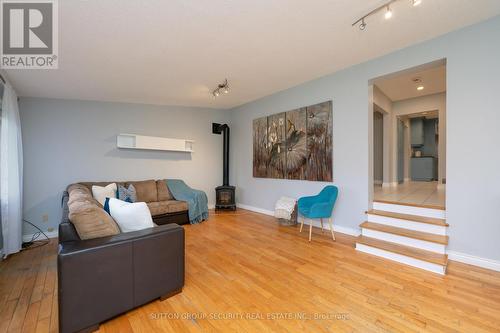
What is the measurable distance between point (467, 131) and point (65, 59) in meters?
5.04

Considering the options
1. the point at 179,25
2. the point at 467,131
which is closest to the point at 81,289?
the point at 179,25

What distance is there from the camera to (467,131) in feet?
8.41

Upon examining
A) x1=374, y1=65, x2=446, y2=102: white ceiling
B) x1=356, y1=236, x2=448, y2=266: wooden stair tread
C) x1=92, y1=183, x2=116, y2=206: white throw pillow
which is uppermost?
x1=374, y1=65, x2=446, y2=102: white ceiling

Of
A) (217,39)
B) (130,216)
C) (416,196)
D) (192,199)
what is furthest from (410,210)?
(192,199)

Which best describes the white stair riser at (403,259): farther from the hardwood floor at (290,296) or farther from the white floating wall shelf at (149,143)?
the white floating wall shelf at (149,143)

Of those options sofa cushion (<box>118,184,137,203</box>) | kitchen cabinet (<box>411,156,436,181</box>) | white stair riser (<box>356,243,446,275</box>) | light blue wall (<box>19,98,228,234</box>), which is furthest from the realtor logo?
kitchen cabinet (<box>411,156,436,181</box>)

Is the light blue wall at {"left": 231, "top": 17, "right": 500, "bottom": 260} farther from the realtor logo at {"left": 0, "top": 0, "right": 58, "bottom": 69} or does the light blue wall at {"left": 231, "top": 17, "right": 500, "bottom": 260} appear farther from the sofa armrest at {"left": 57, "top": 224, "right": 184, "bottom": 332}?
the realtor logo at {"left": 0, "top": 0, "right": 58, "bottom": 69}

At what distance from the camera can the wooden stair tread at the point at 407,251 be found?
2430mm

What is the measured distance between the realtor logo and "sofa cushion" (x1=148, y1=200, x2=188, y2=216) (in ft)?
8.38

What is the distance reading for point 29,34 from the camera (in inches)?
88.6

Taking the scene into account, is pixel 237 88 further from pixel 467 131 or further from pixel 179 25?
pixel 467 131

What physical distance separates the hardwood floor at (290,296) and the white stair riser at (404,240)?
0.71ft

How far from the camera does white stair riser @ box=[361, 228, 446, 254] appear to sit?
8.57ft

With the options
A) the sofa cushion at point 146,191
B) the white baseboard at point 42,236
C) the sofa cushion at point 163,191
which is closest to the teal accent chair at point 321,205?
the sofa cushion at point 163,191
